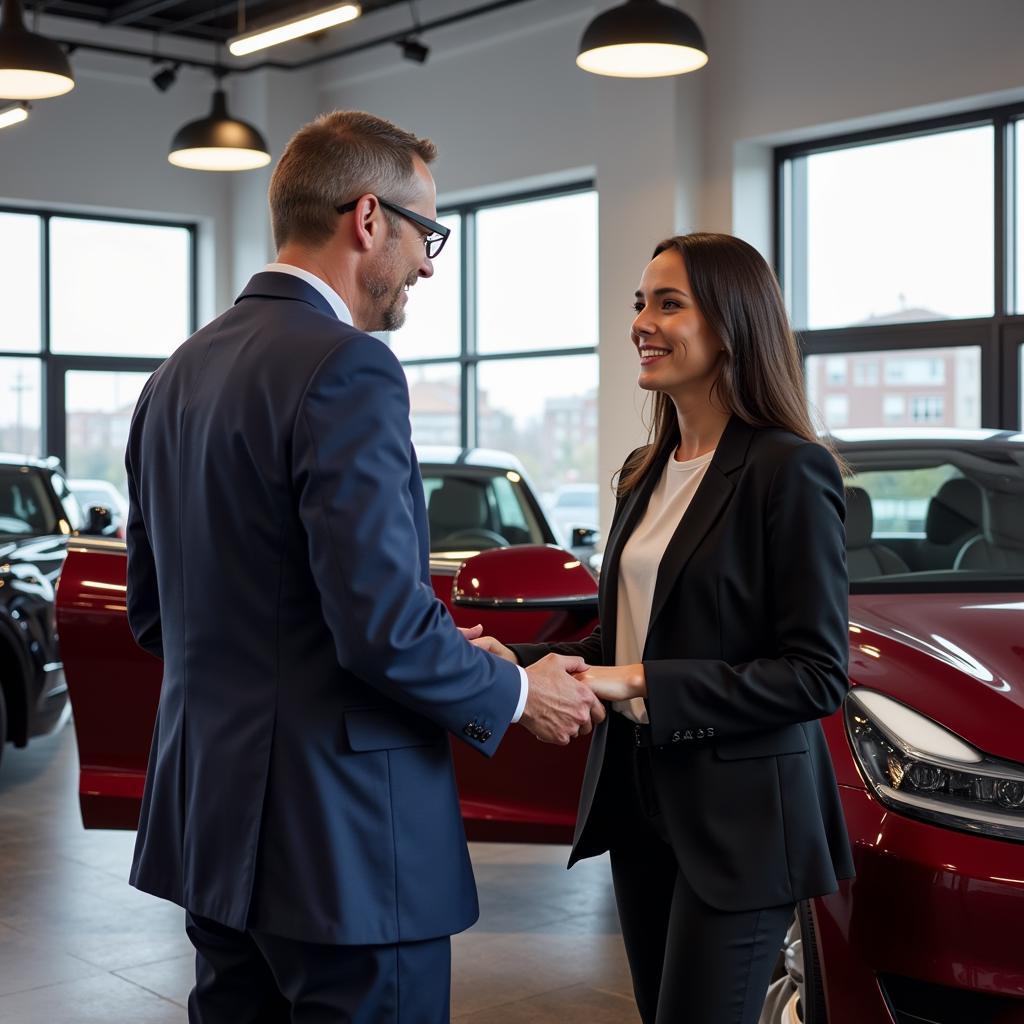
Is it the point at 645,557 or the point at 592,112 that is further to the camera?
the point at 592,112

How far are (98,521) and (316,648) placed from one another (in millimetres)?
4713

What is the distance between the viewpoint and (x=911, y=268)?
7.86 metres

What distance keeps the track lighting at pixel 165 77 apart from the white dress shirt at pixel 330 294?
937cm

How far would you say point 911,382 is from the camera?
7.88 meters

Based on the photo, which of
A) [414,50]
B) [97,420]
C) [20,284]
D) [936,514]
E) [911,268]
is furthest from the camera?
[97,420]

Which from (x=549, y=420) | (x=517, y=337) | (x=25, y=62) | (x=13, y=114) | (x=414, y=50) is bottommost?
(x=549, y=420)

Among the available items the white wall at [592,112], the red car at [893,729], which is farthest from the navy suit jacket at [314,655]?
the white wall at [592,112]

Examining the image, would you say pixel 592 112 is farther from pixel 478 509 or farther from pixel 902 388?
pixel 478 509

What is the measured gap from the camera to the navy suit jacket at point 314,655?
1.51m

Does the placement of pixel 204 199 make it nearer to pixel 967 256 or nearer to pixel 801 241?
pixel 801 241

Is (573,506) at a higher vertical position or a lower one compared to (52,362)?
lower

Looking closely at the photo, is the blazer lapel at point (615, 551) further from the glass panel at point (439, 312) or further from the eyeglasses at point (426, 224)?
the glass panel at point (439, 312)

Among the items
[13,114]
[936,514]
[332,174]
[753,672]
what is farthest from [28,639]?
[13,114]

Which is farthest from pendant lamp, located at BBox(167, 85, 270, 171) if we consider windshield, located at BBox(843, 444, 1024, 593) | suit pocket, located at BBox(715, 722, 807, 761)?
suit pocket, located at BBox(715, 722, 807, 761)
